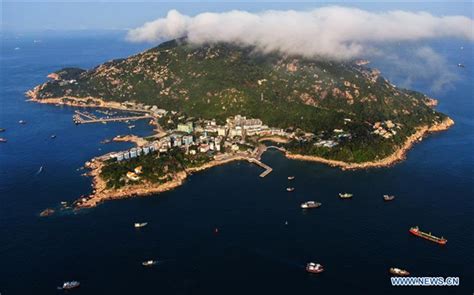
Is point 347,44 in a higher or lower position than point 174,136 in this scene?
higher

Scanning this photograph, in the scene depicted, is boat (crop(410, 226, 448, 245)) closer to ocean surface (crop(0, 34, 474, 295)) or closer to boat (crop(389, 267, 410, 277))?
ocean surface (crop(0, 34, 474, 295))

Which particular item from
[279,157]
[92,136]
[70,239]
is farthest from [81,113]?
[70,239]

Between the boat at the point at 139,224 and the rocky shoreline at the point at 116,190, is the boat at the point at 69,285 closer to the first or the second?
the boat at the point at 139,224

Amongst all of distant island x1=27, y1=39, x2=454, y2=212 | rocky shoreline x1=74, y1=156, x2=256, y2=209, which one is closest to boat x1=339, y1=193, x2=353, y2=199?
distant island x1=27, y1=39, x2=454, y2=212

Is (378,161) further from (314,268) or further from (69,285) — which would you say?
(69,285)

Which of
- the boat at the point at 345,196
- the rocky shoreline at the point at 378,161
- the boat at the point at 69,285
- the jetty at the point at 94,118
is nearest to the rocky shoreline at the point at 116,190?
the boat at the point at 69,285

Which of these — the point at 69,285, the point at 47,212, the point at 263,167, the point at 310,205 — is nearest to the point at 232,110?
the point at 263,167

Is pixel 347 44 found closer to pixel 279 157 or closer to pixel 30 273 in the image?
pixel 279 157
